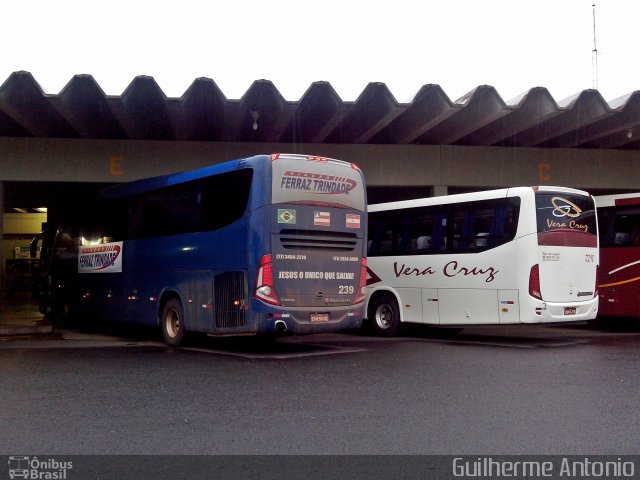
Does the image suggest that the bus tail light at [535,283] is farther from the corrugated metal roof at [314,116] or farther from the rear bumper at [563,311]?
the corrugated metal roof at [314,116]

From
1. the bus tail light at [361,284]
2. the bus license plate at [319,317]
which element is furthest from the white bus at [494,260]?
the bus license plate at [319,317]

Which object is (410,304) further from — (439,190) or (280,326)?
(439,190)

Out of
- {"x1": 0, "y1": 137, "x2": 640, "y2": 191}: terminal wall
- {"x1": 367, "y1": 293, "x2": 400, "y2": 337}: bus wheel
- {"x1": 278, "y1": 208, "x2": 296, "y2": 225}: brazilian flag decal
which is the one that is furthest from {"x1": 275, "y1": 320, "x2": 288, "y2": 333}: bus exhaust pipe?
{"x1": 0, "y1": 137, "x2": 640, "y2": 191}: terminal wall

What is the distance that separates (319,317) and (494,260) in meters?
3.83

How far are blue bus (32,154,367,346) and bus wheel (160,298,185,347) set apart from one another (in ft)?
0.06

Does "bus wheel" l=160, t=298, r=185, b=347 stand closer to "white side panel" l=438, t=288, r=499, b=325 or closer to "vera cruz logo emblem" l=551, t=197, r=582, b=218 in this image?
"white side panel" l=438, t=288, r=499, b=325

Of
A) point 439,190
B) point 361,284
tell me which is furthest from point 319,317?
point 439,190

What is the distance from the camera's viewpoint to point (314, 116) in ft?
64.1

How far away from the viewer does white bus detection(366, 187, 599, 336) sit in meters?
14.2
